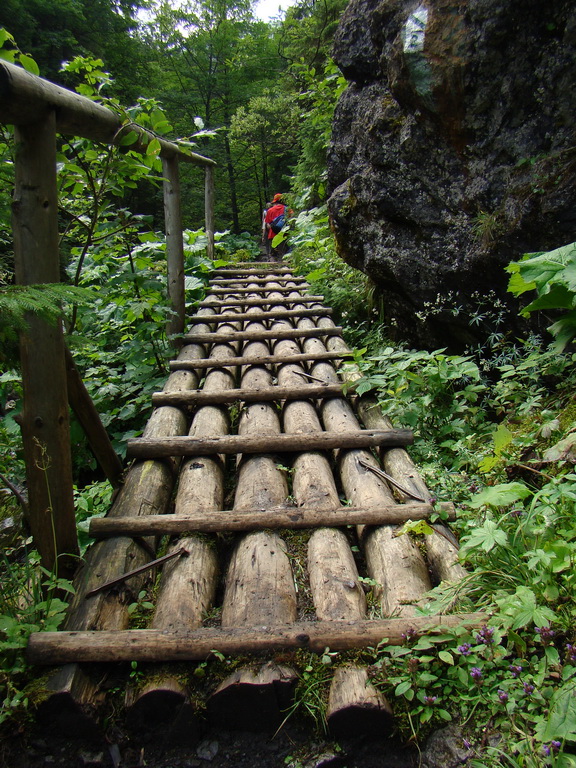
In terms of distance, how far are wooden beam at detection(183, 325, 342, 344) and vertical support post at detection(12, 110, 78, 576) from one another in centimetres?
309

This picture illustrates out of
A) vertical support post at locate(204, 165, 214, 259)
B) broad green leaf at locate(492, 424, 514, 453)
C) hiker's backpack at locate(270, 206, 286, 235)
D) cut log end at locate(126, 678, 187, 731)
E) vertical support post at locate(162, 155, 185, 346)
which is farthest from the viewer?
hiker's backpack at locate(270, 206, 286, 235)

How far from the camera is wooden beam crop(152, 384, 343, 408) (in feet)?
12.3

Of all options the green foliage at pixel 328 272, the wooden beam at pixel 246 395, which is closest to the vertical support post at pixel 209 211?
the green foliage at pixel 328 272

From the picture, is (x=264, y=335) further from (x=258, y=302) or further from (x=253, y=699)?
(x=253, y=699)

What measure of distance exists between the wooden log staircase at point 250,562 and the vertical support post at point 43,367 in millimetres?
233

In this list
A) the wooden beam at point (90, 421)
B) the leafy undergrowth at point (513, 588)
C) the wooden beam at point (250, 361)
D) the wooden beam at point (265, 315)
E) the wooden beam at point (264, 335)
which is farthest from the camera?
the wooden beam at point (265, 315)

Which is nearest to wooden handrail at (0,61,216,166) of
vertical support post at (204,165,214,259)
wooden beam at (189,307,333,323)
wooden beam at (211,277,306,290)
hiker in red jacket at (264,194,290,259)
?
wooden beam at (189,307,333,323)

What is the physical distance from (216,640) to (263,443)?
1440 mm

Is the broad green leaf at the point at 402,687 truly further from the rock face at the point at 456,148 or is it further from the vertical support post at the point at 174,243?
the vertical support post at the point at 174,243

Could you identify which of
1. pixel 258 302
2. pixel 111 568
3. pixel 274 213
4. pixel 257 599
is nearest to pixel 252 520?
pixel 257 599

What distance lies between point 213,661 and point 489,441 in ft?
6.86

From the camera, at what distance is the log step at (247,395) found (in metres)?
3.74

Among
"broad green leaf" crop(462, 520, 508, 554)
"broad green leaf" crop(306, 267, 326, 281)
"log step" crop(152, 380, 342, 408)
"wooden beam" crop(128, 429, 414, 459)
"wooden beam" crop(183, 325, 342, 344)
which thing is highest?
"broad green leaf" crop(306, 267, 326, 281)

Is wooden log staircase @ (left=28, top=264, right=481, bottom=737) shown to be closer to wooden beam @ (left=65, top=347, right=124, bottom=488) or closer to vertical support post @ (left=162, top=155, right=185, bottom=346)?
wooden beam @ (left=65, top=347, right=124, bottom=488)
